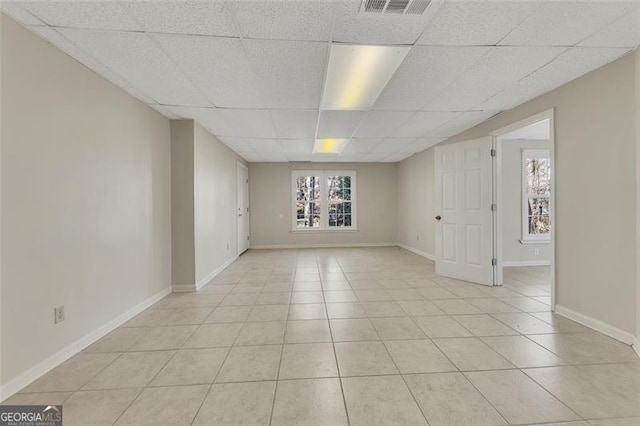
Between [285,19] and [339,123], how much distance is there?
2234 millimetres

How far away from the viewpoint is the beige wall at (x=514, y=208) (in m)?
5.09

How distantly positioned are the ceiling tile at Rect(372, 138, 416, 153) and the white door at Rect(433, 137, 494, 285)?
755mm

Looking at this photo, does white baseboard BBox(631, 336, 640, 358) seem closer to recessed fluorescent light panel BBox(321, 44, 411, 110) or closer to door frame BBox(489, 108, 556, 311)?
door frame BBox(489, 108, 556, 311)

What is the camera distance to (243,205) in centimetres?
677

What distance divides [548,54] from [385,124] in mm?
2020

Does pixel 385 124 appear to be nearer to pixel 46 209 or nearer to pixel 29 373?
pixel 46 209

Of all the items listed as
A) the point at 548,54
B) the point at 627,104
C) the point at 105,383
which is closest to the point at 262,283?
the point at 105,383

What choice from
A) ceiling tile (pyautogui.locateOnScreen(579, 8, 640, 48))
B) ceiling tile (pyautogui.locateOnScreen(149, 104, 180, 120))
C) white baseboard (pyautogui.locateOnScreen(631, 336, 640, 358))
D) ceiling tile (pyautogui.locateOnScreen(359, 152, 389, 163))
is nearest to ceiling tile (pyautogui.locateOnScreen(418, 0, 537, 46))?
ceiling tile (pyautogui.locateOnScreen(579, 8, 640, 48))

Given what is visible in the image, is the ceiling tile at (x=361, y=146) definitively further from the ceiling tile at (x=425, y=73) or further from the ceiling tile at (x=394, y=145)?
the ceiling tile at (x=425, y=73)

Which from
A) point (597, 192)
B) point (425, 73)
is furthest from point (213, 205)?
point (597, 192)

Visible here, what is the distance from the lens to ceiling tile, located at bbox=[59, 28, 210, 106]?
6.29 ft

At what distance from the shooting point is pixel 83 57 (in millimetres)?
2150

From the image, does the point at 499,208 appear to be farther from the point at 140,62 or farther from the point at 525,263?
the point at 140,62

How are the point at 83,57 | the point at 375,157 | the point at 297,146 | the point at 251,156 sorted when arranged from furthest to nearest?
the point at 375,157 → the point at 251,156 → the point at 297,146 → the point at 83,57
